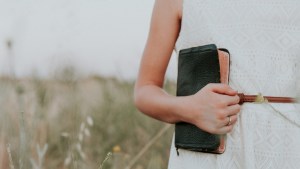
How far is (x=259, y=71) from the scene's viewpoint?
1.95m

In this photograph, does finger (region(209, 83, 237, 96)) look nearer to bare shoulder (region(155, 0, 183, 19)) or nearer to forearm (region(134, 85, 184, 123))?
forearm (region(134, 85, 184, 123))

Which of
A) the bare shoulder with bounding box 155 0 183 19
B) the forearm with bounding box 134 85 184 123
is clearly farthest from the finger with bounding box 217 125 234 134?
the bare shoulder with bounding box 155 0 183 19

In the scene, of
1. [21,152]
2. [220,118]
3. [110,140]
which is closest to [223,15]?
[220,118]

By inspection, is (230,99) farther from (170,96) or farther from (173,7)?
(173,7)

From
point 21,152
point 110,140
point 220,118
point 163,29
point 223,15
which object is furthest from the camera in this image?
point 110,140

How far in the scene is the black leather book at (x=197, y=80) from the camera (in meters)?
1.92

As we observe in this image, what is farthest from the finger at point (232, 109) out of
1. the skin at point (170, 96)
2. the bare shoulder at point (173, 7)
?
the bare shoulder at point (173, 7)

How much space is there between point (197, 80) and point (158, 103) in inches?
6.7

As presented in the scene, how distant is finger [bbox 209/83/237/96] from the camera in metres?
1.87

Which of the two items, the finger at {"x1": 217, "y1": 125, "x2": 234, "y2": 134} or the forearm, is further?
the forearm

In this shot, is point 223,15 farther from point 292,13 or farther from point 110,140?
point 110,140

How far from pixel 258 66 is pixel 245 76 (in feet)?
0.14

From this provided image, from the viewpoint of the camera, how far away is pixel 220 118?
1873 mm

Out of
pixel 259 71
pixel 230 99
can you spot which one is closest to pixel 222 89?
pixel 230 99
